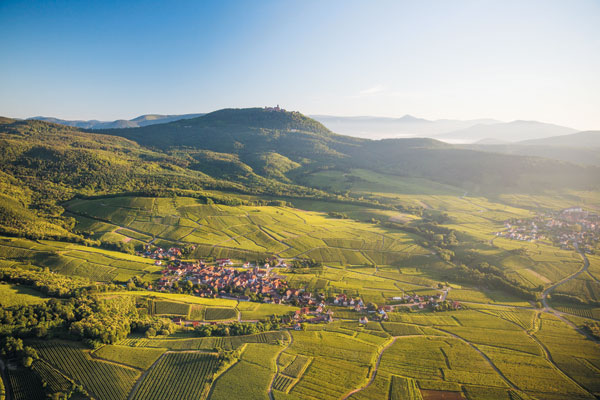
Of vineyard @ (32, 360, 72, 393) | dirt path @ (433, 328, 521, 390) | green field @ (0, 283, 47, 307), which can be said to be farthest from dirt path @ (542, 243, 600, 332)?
green field @ (0, 283, 47, 307)

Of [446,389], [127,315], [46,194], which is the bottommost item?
[446,389]

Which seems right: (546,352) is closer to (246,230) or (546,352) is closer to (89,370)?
(89,370)

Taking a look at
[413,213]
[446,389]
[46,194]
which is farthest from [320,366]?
[46,194]

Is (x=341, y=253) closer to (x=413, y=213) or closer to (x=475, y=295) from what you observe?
(x=475, y=295)

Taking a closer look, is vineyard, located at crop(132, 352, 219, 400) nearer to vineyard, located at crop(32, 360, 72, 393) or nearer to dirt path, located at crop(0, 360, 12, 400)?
vineyard, located at crop(32, 360, 72, 393)

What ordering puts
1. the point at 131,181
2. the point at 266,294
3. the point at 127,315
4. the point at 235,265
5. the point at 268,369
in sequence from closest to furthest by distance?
the point at 268,369 < the point at 127,315 < the point at 266,294 < the point at 235,265 < the point at 131,181
